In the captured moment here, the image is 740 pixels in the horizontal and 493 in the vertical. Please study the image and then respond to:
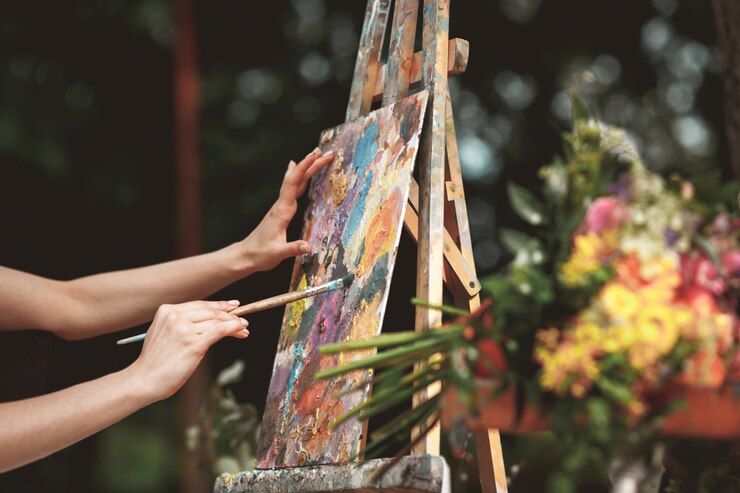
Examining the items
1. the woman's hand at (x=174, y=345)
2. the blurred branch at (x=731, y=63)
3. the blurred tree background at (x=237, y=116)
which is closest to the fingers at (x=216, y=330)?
the woman's hand at (x=174, y=345)

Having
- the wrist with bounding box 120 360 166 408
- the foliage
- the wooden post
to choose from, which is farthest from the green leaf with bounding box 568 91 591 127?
the wooden post

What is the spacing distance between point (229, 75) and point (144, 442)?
68.2 inches

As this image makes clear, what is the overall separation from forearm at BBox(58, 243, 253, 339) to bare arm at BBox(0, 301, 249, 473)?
54 centimetres

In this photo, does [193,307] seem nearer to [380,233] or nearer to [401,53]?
[380,233]

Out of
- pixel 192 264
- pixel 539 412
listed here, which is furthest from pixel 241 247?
pixel 539 412

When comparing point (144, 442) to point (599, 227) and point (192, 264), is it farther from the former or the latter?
point (599, 227)

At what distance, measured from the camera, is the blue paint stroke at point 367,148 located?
2.46 meters

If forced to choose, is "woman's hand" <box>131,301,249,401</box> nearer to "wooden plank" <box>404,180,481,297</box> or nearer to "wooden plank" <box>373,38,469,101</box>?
"wooden plank" <box>404,180,481,297</box>

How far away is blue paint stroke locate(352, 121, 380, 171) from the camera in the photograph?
2.46 meters

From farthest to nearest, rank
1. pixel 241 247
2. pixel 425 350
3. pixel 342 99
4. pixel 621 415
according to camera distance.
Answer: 1. pixel 342 99
2. pixel 241 247
3. pixel 425 350
4. pixel 621 415

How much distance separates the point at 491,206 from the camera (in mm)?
4641

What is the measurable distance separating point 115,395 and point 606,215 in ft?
3.73

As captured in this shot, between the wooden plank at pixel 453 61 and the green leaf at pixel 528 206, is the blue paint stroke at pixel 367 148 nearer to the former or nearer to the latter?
the wooden plank at pixel 453 61

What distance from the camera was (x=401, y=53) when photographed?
2480 millimetres
